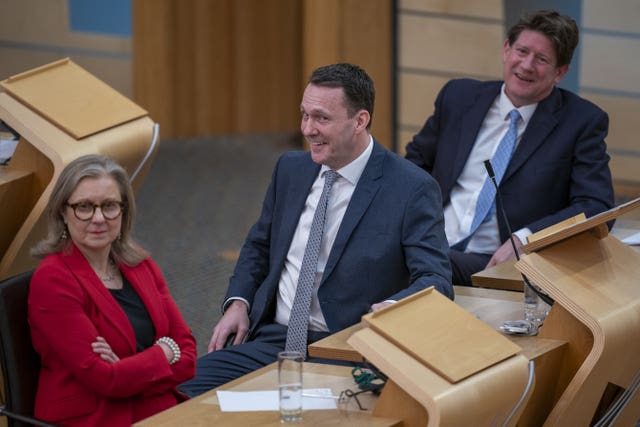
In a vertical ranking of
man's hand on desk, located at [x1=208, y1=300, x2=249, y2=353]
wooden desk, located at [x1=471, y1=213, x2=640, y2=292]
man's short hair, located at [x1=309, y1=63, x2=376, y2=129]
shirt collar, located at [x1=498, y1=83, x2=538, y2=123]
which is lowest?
man's hand on desk, located at [x1=208, y1=300, x2=249, y2=353]

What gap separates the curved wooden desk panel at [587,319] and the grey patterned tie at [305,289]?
0.65m

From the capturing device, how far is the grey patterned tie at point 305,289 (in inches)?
128

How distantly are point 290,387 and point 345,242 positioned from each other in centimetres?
94

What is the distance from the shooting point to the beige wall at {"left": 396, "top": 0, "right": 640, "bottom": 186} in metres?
6.77

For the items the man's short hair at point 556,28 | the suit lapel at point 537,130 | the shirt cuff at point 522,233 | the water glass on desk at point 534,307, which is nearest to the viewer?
the water glass on desk at point 534,307

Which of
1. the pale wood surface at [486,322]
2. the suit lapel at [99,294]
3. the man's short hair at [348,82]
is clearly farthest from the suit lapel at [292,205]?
the suit lapel at [99,294]

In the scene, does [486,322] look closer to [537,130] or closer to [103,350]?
[103,350]

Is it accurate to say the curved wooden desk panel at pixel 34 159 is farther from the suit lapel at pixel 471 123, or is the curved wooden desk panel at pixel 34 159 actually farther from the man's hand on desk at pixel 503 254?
the man's hand on desk at pixel 503 254

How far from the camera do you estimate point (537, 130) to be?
4246 mm

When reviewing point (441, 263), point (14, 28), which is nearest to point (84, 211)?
point (441, 263)

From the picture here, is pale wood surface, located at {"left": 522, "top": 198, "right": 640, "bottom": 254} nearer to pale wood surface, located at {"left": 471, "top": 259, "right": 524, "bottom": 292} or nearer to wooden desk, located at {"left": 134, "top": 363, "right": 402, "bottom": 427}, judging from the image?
pale wood surface, located at {"left": 471, "top": 259, "right": 524, "bottom": 292}

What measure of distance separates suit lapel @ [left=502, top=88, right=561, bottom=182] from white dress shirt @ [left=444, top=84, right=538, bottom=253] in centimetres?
3

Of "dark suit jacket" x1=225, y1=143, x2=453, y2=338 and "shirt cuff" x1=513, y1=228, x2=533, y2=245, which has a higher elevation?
"dark suit jacket" x1=225, y1=143, x2=453, y2=338

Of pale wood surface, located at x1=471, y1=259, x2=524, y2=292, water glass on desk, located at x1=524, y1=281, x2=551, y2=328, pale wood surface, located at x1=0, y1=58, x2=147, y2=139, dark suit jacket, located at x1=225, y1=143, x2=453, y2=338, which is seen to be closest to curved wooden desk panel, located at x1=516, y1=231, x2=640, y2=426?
water glass on desk, located at x1=524, y1=281, x2=551, y2=328
